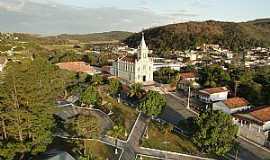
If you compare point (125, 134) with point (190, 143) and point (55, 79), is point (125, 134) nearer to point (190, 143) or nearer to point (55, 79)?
point (190, 143)

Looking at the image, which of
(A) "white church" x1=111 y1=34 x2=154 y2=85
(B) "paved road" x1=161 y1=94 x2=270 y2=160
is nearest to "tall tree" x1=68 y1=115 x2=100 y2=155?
(B) "paved road" x1=161 y1=94 x2=270 y2=160

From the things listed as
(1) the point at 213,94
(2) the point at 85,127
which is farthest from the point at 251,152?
(1) the point at 213,94

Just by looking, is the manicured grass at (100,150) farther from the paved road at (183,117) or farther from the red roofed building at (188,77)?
the red roofed building at (188,77)

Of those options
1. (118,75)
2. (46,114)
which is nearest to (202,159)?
(46,114)

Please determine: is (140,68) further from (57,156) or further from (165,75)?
(57,156)

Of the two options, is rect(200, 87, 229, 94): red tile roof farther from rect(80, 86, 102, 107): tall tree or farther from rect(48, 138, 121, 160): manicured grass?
rect(48, 138, 121, 160): manicured grass

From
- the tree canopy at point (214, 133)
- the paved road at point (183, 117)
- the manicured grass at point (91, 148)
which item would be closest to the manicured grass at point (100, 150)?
the manicured grass at point (91, 148)
